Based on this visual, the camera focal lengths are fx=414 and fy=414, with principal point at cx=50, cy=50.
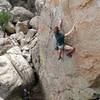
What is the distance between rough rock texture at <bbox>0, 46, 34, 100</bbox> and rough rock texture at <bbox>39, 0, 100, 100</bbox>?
2.54 metres

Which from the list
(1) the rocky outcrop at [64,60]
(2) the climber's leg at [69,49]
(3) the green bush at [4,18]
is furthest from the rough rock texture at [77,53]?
(3) the green bush at [4,18]

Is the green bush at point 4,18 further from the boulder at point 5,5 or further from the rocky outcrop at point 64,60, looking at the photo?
the rocky outcrop at point 64,60

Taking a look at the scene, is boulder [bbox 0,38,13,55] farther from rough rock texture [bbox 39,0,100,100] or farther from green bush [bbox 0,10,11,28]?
rough rock texture [bbox 39,0,100,100]

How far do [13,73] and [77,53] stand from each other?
21.1ft

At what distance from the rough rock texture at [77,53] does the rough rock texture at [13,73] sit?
254 cm

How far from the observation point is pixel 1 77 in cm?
2669

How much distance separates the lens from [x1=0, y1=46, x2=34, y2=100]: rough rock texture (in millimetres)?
26641

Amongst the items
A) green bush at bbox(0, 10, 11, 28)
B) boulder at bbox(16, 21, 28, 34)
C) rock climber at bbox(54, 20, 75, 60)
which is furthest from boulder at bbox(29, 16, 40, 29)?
rock climber at bbox(54, 20, 75, 60)

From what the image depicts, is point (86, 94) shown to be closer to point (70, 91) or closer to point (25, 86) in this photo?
point (70, 91)

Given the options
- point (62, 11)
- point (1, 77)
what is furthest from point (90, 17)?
point (1, 77)

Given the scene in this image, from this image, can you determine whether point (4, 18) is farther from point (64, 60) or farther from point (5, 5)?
point (64, 60)

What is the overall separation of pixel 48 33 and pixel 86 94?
501cm

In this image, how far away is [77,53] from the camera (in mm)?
22359

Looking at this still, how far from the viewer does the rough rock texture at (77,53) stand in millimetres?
21656
